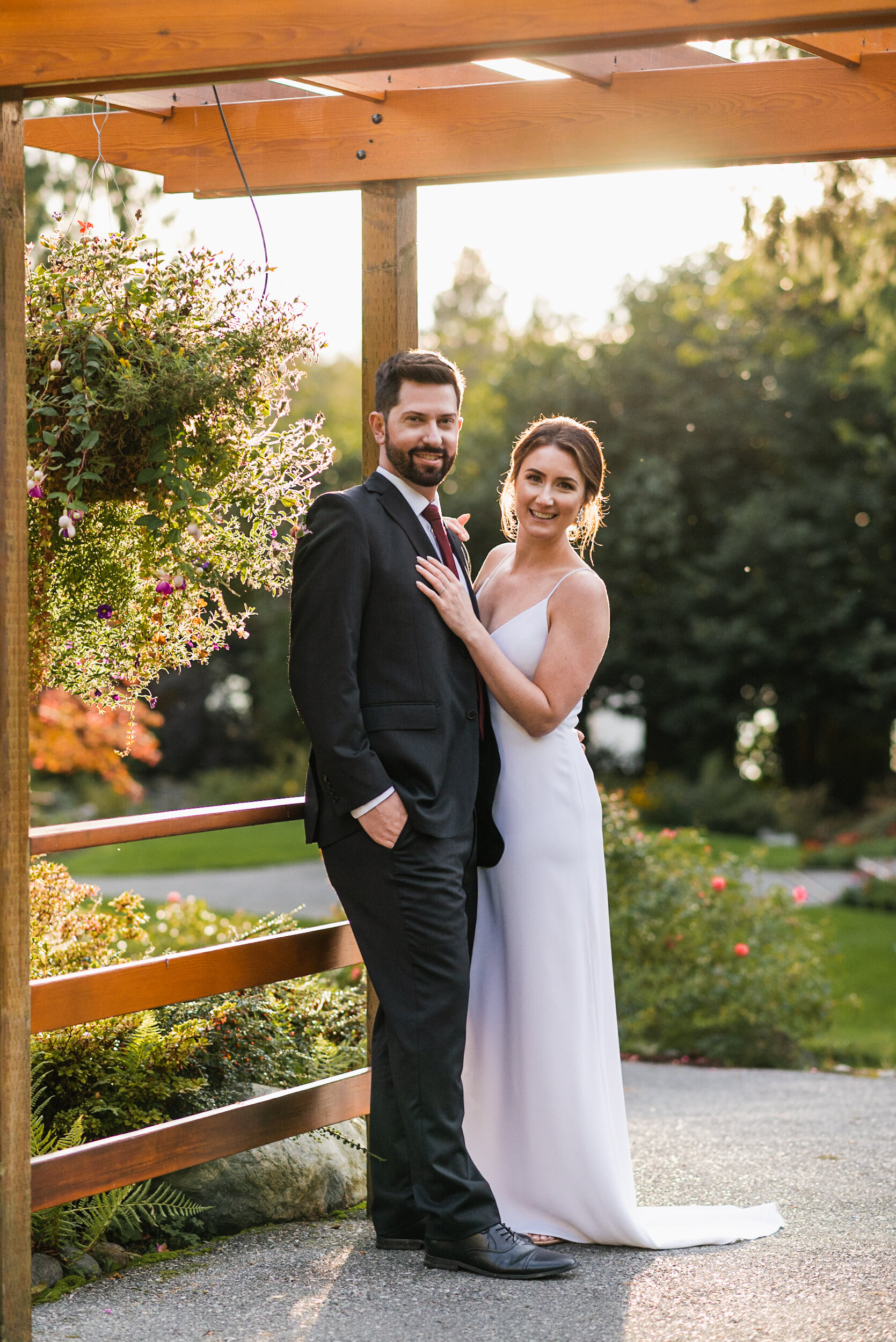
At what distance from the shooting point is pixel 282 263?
354cm

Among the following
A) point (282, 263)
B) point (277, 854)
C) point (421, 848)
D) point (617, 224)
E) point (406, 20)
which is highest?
point (617, 224)

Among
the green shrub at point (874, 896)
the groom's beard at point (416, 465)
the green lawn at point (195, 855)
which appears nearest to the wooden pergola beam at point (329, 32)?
the groom's beard at point (416, 465)

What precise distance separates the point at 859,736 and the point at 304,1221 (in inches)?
693

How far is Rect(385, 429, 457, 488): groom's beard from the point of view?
351 centimetres

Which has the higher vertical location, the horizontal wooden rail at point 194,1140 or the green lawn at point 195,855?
the horizontal wooden rail at point 194,1140

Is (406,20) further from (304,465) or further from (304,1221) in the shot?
(304,1221)

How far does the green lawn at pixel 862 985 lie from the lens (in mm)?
7613

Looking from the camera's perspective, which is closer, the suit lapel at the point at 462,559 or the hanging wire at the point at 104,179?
the hanging wire at the point at 104,179

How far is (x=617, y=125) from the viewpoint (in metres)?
4.00

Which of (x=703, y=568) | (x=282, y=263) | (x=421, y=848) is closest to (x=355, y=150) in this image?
(x=282, y=263)

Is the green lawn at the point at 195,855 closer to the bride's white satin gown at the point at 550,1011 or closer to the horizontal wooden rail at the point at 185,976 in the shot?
the horizontal wooden rail at the point at 185,976

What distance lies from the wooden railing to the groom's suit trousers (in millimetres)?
401

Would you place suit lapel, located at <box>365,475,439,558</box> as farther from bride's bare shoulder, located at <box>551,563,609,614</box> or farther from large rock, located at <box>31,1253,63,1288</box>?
large rock, located at <box>31,1253,63,1288</box>

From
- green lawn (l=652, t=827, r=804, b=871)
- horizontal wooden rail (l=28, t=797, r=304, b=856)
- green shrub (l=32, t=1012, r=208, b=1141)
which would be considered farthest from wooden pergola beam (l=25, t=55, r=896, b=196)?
green lawn (l=652, t=827, r=804, b=871)
